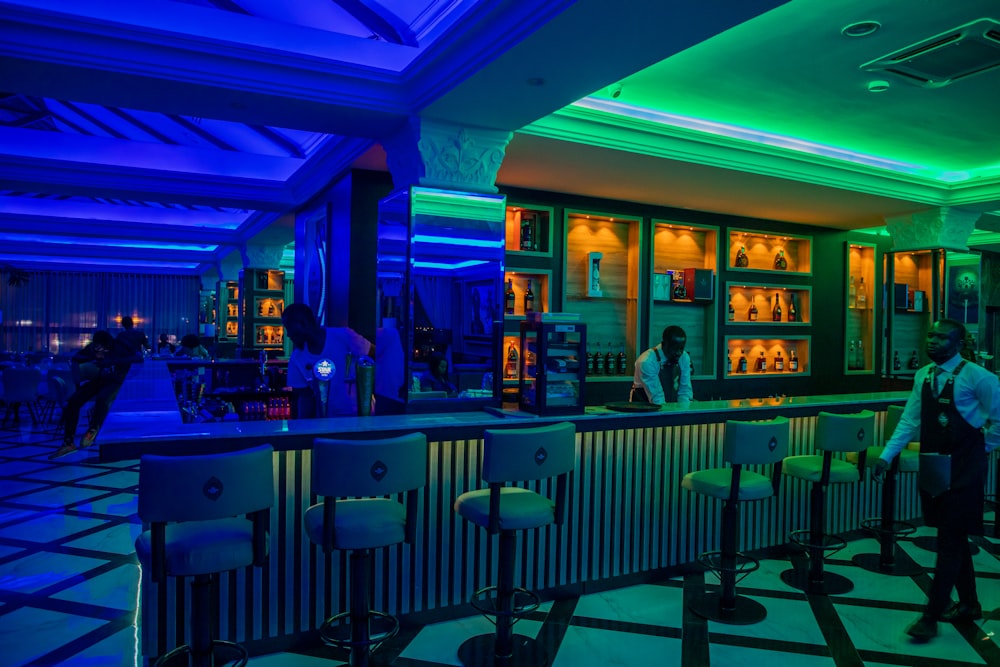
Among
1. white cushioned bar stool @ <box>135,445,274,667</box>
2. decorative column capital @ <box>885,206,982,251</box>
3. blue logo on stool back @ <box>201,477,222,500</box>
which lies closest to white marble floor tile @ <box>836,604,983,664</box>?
white cushioned bar stool @ <box>135,445,274,667</box>

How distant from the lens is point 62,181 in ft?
20.8

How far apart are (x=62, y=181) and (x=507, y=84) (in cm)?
483

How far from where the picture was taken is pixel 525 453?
3111 millimetres

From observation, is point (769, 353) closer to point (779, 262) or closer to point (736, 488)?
point (779, 262)

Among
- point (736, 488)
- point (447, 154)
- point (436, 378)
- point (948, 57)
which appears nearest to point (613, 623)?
point (736, 488)

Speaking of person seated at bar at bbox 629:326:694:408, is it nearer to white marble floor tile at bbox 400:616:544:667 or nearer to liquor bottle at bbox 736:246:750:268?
white marble floor tile at bbox 400:616:544:667

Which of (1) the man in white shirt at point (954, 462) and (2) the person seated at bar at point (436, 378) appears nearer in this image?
(1) the man in white shirt at point (954, 462)

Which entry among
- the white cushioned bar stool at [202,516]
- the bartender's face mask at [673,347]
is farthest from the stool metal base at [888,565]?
the white cushioned bar stool at [202,516]

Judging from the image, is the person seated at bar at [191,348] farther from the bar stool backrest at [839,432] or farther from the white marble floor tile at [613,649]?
the bar stool backrest at [839,432]

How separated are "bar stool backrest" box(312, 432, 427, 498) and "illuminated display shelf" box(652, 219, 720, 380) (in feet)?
16.5

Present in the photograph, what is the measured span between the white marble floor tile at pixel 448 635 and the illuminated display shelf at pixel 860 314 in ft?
22.2

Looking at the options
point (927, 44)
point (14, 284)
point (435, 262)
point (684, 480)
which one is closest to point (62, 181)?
point (435, 262)

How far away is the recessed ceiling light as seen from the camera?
3.60 metres

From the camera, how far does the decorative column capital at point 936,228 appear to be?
738cm
